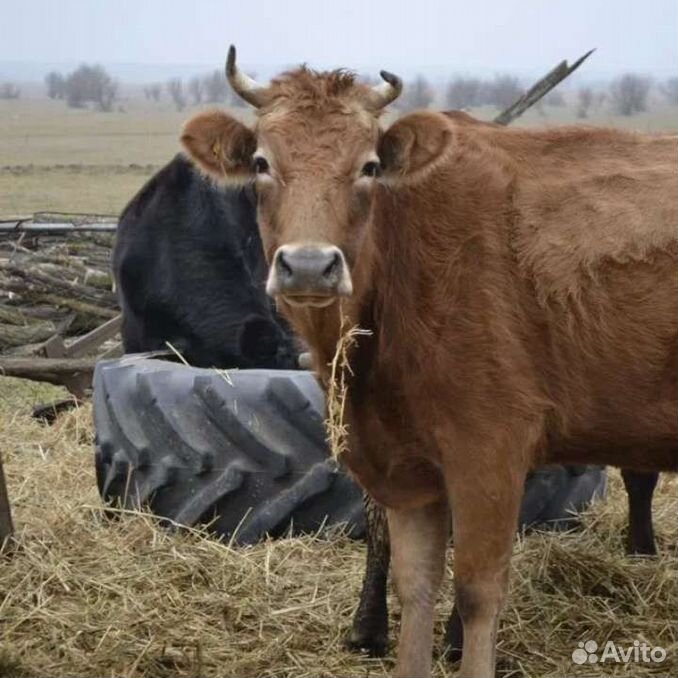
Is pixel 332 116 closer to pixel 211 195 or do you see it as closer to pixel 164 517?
pixel 164 517

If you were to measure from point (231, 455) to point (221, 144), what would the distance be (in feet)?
5.76

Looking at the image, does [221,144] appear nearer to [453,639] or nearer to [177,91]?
[453,639]

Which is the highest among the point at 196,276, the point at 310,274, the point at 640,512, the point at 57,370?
the point at 310,274

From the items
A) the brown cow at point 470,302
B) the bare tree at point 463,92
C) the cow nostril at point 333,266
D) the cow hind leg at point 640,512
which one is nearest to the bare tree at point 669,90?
the bare tree at point 463,92

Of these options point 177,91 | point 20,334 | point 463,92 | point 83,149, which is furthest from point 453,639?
A: point 83,149

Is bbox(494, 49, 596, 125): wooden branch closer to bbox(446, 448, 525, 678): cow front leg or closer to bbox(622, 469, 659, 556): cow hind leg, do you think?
bbox(622, 469, 659, 556): cow hind leg

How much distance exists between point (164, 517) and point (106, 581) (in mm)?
563

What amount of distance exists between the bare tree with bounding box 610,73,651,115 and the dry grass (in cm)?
2835

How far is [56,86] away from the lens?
22.9 m

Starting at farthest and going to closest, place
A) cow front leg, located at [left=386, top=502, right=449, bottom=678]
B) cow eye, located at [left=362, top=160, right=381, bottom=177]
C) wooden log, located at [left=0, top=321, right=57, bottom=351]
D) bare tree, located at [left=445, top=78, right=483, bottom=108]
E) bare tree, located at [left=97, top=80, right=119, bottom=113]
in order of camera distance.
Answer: bare tree, located at [left=445, top=78, right=483, bottom=108], bare tree, located at [left=97, top=80, right=119, bottom=113], wooden log, located at [left=0, top=321, right=57, bottom=351], cow front leg, located at [left=386, top=502, right=449, bottom=678], cow eye, located at [left=362, top=160, right=381, bottom=177]

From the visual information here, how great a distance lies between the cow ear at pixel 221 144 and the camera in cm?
438

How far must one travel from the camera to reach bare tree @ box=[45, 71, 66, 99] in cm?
2217

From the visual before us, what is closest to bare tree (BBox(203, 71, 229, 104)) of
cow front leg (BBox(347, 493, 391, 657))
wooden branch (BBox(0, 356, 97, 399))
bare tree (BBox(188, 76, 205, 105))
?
bare tree (BBox(188, 76, 205, 105))

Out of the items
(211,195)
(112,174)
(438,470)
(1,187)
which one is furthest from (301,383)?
(112,174)
